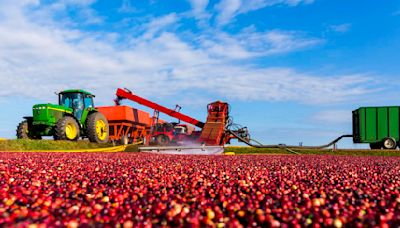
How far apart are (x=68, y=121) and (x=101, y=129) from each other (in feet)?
10.0

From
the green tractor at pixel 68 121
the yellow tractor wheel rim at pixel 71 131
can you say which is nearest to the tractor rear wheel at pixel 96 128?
the green tractor at pixel 68 121

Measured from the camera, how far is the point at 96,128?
19.1 meters

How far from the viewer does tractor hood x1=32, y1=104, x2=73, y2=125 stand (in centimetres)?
1714

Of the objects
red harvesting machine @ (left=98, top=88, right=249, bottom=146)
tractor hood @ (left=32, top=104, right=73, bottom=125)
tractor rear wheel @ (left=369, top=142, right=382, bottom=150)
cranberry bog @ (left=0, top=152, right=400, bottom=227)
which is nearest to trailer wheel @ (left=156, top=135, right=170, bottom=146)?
red harvesting machine @ (left=98, top=88, right=249, bottom=146)

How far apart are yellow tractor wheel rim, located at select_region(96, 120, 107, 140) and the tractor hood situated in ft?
7.85

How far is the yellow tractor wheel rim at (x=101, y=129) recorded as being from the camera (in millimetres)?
19583

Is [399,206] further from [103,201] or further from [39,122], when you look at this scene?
[39,122]

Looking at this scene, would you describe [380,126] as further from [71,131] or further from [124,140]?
[71,131]

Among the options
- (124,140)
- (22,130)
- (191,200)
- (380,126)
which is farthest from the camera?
(124,140)

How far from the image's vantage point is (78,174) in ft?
22.7

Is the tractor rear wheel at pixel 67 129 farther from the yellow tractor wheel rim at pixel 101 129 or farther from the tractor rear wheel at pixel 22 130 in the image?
the yellow tractor wheel rim at pixel 101 129

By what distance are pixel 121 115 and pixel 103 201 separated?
1884cm

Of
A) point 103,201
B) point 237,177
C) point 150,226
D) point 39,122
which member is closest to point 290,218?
point 150,226

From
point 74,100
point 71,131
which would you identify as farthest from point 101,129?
point 71,131
